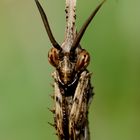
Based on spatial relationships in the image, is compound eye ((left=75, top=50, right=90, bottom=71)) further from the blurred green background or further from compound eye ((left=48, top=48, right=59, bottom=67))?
the blurred green background

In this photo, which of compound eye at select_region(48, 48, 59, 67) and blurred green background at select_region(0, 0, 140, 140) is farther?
blurred green background at select_region(0, 0, 140, 140)

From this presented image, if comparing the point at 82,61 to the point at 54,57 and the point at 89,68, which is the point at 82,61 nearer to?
the point at 54,57

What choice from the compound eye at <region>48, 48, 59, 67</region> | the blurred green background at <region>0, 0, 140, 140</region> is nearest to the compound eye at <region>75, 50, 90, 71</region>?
the compound eye at <region>48, 48, 59, 67</region>

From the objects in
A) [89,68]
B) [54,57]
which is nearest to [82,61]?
[54,57]

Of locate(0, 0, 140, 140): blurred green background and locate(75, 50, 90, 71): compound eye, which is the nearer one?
locate(75, 50, 90, 71): compound eye

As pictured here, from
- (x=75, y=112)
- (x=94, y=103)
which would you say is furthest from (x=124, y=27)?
(x=75, y=112)

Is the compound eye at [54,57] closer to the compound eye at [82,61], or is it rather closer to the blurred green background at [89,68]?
the compound eye at [82,61]

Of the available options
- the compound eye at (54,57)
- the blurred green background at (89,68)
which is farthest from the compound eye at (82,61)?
the blurred green background at (89,68)

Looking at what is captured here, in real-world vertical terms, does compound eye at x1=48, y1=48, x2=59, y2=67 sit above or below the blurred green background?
below
